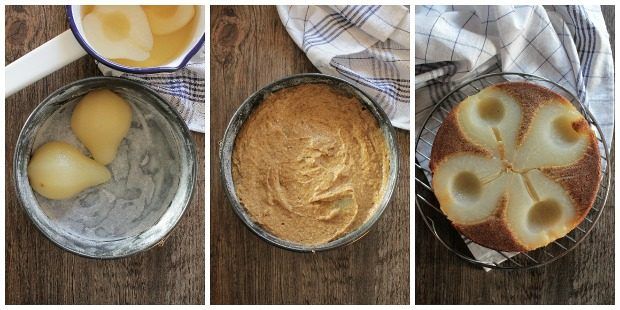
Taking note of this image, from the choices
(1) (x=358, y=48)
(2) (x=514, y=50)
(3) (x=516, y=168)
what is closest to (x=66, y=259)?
(1) (x=358, y=48)

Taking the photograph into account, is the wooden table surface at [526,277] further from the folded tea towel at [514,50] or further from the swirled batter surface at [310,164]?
the swirled batter surface at [310,164]

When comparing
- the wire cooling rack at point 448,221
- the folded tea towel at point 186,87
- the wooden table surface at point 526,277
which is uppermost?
the folded tea towel at point 186,87

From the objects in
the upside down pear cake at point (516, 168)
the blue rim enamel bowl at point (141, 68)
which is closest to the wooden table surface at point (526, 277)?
the upside down pear cake at point (516, 168)

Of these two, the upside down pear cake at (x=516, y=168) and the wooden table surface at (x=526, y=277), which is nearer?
the upside down pear cake at (x=516, y=168)

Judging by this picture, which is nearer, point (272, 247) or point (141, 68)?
point (141, 68)

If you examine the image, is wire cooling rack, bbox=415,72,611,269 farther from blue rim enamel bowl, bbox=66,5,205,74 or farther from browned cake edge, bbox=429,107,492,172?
blue rim enamel bowl, bbox=66,5,205,74

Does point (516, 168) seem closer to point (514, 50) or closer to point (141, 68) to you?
point (514, 50)
